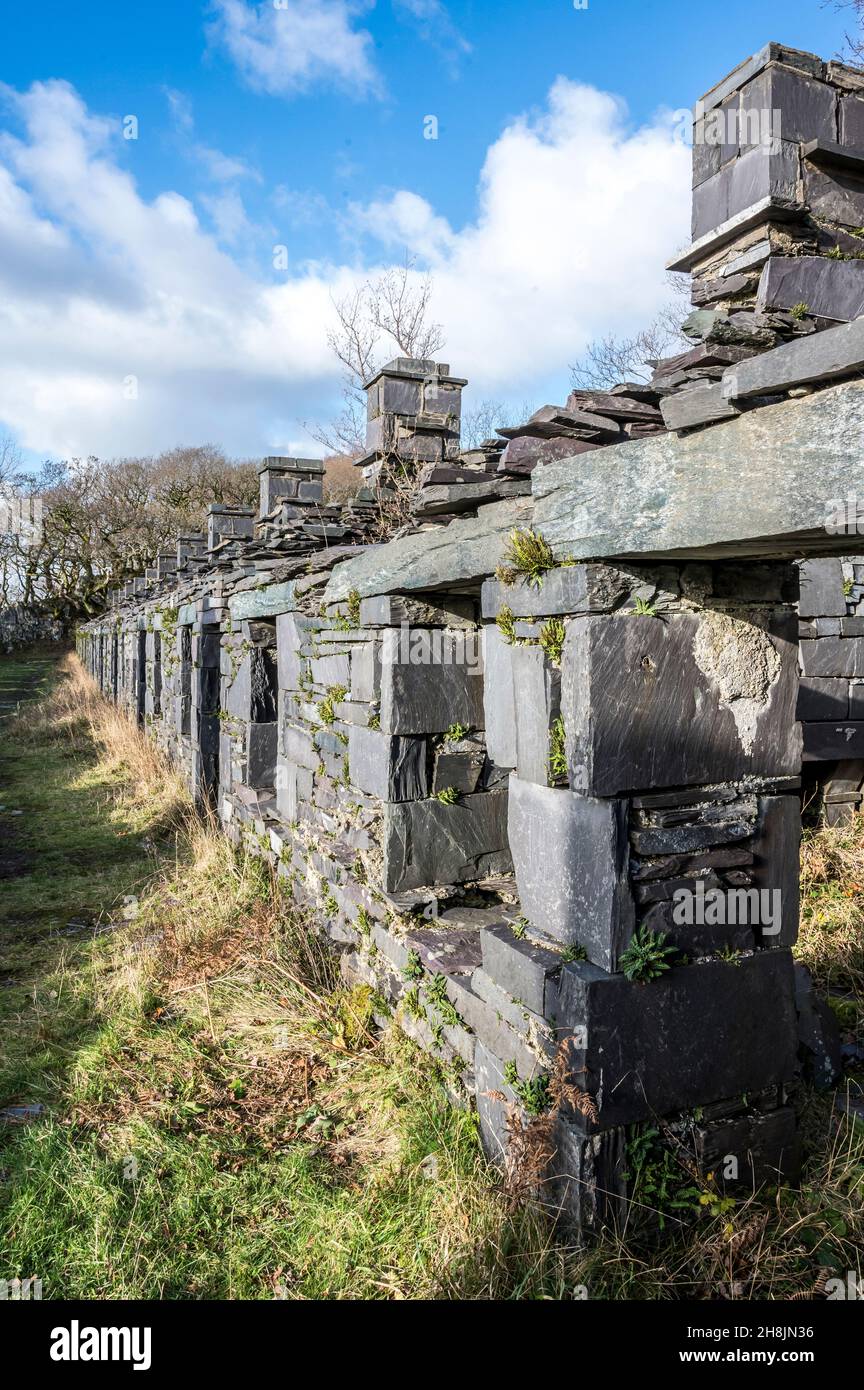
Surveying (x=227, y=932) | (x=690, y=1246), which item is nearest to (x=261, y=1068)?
(x=227, y=932)

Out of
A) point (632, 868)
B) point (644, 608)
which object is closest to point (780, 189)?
point (644, 608)

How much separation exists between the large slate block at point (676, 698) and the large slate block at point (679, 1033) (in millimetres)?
656

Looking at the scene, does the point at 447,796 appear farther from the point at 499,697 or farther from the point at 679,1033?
the point at 679,1033

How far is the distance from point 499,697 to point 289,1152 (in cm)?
203

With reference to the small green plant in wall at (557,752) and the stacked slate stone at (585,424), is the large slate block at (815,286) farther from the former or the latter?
the small green plant in wall at (557,752)

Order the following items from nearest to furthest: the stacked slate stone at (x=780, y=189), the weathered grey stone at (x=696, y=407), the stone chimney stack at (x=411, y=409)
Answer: the weathered grey stone at (x=696, y=407) → the stacked slate stone at (x=780, y=189) → the stone chimney stack at (x=411, y=409)

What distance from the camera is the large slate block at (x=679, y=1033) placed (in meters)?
2.59

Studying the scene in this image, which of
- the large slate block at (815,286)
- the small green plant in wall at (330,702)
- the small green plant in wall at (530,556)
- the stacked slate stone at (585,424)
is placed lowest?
the small green plant in wall at (330,702)

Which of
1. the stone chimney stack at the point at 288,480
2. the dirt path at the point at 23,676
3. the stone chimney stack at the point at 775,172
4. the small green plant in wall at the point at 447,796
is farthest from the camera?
the dirt path at the point at 23,676

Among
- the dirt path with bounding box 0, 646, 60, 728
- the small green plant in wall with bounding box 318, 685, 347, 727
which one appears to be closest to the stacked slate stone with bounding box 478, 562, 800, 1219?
the small green plant in wall with bounding box 318, 685, 347, 727

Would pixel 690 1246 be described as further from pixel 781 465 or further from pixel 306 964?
pixel 306 964

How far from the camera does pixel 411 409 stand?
21.7 feet

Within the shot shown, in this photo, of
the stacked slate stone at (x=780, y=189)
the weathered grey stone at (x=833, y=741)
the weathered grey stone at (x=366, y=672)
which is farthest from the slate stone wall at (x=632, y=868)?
the weathered grey stone at (x=833, y=741)
